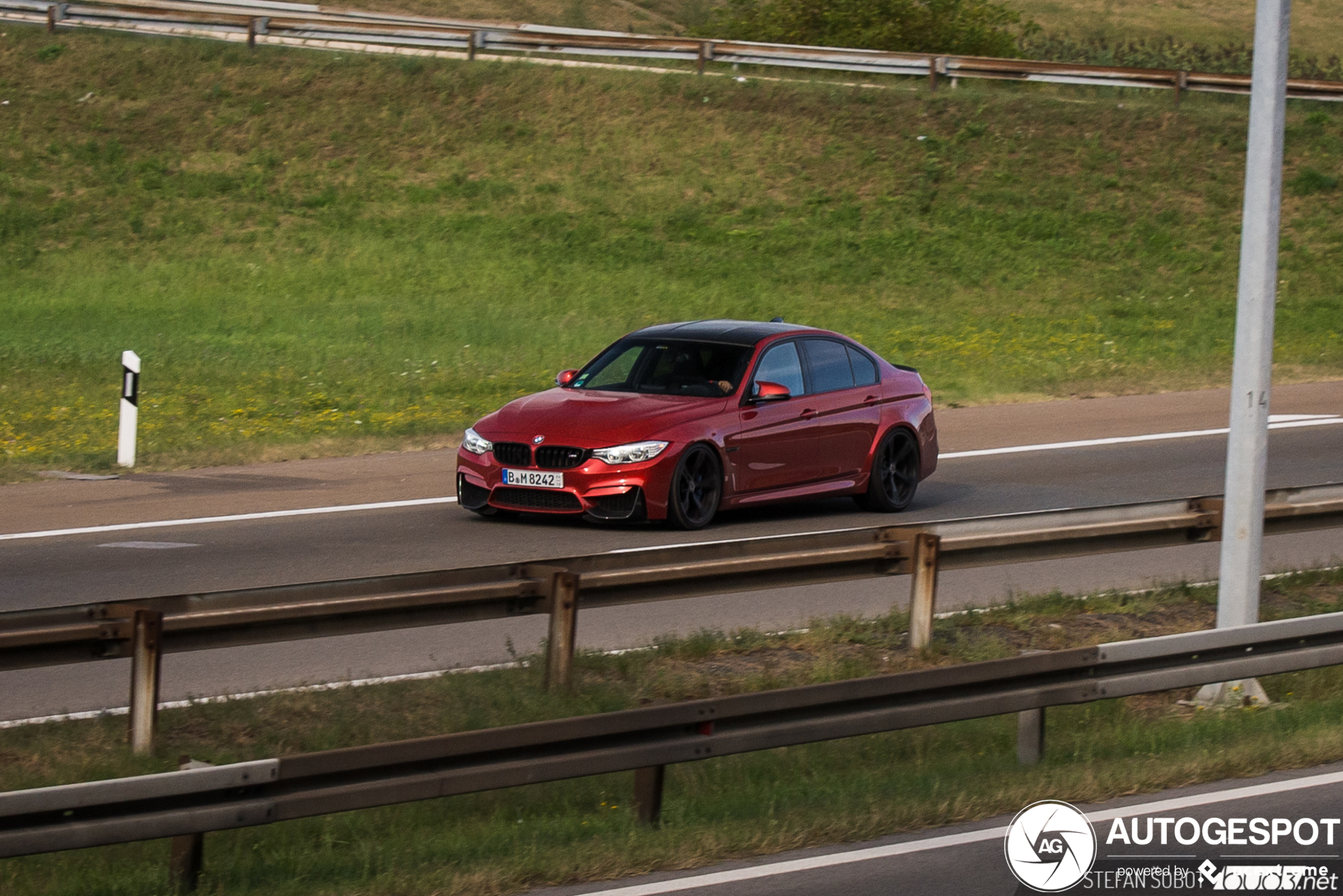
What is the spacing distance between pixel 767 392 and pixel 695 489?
969mm

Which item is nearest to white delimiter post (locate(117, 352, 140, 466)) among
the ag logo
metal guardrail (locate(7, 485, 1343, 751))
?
metal guardrail (locate(7, 485, 1343, 751))

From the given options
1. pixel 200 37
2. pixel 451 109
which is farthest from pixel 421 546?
pixel 200 37

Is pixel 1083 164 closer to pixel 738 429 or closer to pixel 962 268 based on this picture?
pixel 962 268

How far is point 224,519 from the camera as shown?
46.5 feet

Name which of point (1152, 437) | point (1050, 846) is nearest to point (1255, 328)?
point (1050, 846)

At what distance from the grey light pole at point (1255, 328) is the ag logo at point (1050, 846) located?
2.65 m

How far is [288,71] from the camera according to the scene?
3641 centimetres

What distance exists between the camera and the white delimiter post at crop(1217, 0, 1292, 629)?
28.3ft

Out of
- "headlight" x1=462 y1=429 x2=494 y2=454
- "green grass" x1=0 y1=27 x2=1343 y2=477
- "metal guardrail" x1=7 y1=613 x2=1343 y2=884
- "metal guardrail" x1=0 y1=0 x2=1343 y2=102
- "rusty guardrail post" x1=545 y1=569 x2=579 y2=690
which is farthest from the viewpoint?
"metal guardrail" x1=0 y1=0 x2=1343 y2=102

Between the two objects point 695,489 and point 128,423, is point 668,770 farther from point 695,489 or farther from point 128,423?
point 128,423

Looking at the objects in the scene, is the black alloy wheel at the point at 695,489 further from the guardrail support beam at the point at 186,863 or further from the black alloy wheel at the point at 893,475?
the guardrail support beam at the point at 186,863

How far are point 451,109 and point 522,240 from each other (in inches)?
221

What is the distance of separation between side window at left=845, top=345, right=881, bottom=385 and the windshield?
113 centimetres

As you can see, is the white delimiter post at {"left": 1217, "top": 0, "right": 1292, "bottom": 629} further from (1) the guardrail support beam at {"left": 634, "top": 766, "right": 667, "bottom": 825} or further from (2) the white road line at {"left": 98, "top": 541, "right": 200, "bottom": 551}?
(2) the white road line at {"left": 98, "top": 541, "right": 200, "bottom": 551}
